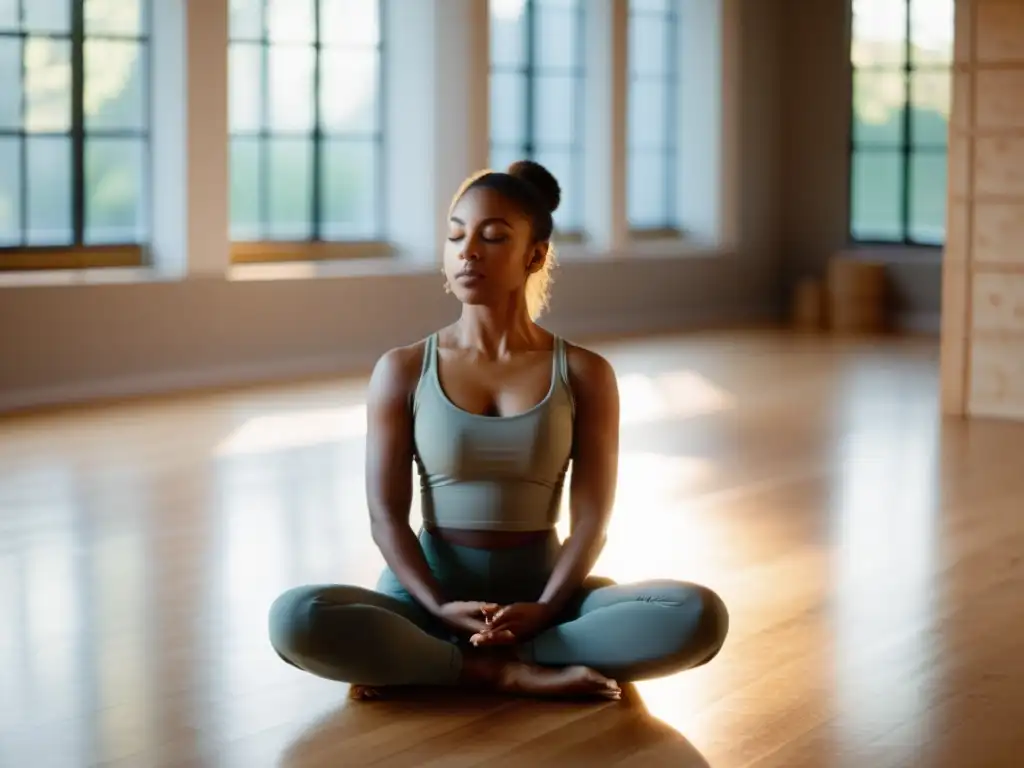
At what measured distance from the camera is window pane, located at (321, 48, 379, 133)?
9.95m

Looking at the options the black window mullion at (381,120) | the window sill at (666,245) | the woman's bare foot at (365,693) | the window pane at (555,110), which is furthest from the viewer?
the window sill at (666,245)

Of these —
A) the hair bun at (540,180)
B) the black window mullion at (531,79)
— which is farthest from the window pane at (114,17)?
the hair bun at (540,180)

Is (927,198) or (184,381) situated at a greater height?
(927,198)

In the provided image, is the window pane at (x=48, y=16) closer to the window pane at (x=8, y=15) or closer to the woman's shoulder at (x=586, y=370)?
the window pane at (x=8, y=15)

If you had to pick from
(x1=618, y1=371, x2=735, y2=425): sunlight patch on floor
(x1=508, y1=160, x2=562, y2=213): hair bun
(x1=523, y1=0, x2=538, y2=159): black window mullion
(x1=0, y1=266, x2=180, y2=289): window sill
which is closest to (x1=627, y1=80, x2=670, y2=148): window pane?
(x1=523, y1=0, x2=538, y2=159): black window mullion

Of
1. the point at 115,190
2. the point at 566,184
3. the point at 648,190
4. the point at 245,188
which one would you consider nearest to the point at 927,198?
the point at 648,190

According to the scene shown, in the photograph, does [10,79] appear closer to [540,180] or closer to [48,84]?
[48,84]

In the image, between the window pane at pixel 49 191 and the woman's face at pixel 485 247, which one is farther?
the window pane at pixel 49 191

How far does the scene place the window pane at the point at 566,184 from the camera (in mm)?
11445

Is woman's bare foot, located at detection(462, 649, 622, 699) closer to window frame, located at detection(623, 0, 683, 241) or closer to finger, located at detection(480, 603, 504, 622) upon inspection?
finger, located at detection(480, 603, 504, 622)

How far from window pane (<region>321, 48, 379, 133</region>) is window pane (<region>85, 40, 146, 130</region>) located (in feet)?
4.30

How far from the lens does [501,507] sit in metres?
3.49

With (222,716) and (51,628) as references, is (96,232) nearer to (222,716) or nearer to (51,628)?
(51,628)

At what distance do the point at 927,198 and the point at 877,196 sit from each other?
40 cm
